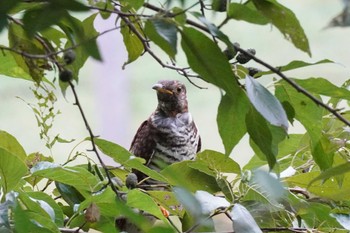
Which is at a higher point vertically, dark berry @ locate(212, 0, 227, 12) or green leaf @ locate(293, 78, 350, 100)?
dark berry @ locate(212, 0, 227, 12)

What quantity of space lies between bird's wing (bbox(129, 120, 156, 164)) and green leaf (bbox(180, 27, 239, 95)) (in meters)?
0.89

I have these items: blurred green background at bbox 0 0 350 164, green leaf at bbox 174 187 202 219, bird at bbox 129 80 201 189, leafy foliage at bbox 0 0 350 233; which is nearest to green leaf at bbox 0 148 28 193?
leafy foliage at bbox 0 0 350 233

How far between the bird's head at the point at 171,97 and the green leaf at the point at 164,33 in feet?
3.35

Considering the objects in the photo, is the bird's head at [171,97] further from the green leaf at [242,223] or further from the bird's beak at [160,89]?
the green leaf at [242,223]

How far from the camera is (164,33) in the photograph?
36 cm

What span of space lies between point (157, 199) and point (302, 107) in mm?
136

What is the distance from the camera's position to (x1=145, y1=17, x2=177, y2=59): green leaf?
0.36m

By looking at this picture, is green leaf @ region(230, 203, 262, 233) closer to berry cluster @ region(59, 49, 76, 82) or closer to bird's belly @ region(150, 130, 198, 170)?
berry cluster @ region(59, 49, 76, 82)

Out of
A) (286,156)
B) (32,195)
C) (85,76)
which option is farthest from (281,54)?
(32,195)

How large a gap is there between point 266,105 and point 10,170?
0.62ft

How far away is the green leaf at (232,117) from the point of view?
45 centimetres

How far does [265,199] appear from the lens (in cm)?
61

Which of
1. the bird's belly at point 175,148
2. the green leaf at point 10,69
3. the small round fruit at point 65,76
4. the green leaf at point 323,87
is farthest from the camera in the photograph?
the bird's belly at point 175,148

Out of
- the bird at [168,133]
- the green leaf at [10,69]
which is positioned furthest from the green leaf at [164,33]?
the bird at [168,133]
